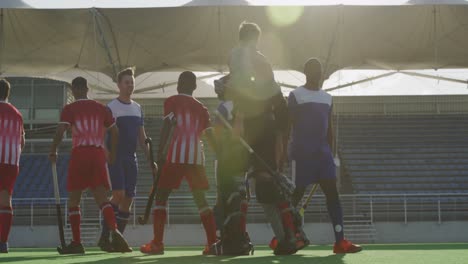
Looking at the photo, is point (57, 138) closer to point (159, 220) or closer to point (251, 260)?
point (159, 220)

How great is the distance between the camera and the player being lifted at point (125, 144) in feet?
25.9

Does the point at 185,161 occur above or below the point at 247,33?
below

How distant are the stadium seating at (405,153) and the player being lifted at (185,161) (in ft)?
50.3

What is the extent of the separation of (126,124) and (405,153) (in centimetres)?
1819

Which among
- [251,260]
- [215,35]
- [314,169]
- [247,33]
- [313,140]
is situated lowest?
[251,260]

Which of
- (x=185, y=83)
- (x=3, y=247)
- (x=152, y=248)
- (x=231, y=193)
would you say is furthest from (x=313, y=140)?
(x=3, y=247)

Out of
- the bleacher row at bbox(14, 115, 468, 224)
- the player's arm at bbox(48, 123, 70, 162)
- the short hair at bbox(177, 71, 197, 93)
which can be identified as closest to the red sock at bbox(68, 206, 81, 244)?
the player's arm at bbox(48, 123, 70, 162)

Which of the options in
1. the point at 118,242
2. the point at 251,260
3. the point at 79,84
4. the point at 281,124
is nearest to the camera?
the point at 251,260

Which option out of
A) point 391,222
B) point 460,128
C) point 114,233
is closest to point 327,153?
point 114,233

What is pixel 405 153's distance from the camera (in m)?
25.1

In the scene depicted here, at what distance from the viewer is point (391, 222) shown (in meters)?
18.2

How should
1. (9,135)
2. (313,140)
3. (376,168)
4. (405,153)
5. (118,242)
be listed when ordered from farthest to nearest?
(405,153)
(376,168)
(9,135)
(118,242)
(313,140)

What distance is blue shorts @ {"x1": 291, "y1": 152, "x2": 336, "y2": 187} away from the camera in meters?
6.80

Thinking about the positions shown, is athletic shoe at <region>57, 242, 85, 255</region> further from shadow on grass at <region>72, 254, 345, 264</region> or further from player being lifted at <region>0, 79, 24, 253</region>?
shadow on grass at <region>72, 254, 345, 264</region>
